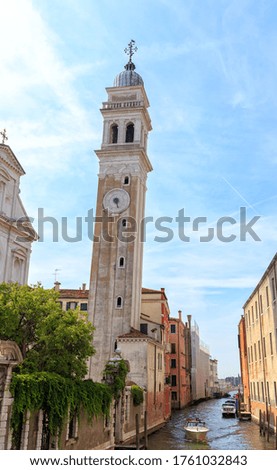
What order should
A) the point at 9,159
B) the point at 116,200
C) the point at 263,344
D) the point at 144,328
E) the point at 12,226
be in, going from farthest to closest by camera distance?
the point at 116,200 < the point at 144,328 < the point at 263,344 < the point at 9,159 < the point at 12,226

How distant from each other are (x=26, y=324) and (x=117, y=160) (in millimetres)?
26969

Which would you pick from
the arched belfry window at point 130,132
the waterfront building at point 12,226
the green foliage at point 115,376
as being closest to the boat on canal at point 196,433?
the green foliage at point 115,376

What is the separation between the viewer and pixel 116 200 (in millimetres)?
42625

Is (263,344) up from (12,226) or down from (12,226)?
down

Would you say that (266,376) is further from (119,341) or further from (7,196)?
(7,196)

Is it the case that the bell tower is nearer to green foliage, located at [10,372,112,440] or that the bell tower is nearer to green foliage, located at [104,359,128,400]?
green foliage, located at [104,359,128,400]

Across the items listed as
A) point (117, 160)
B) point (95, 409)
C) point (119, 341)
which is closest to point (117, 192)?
point (117, 160)

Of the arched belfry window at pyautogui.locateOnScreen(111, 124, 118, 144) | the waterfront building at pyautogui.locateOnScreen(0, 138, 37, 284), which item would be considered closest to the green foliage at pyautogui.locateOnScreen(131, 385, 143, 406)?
the waterfront building at pyautogui.locateOnScreen(0, 138, 37, 284)

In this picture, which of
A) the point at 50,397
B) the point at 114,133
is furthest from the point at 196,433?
the point at 114,133

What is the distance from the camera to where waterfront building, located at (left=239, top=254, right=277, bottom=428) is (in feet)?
91.1

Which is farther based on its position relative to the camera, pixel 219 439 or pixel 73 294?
pixel 73 294

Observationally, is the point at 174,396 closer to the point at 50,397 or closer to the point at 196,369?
the point at 196,369

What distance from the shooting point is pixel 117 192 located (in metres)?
42.8

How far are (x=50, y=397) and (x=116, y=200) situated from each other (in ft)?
95.1
